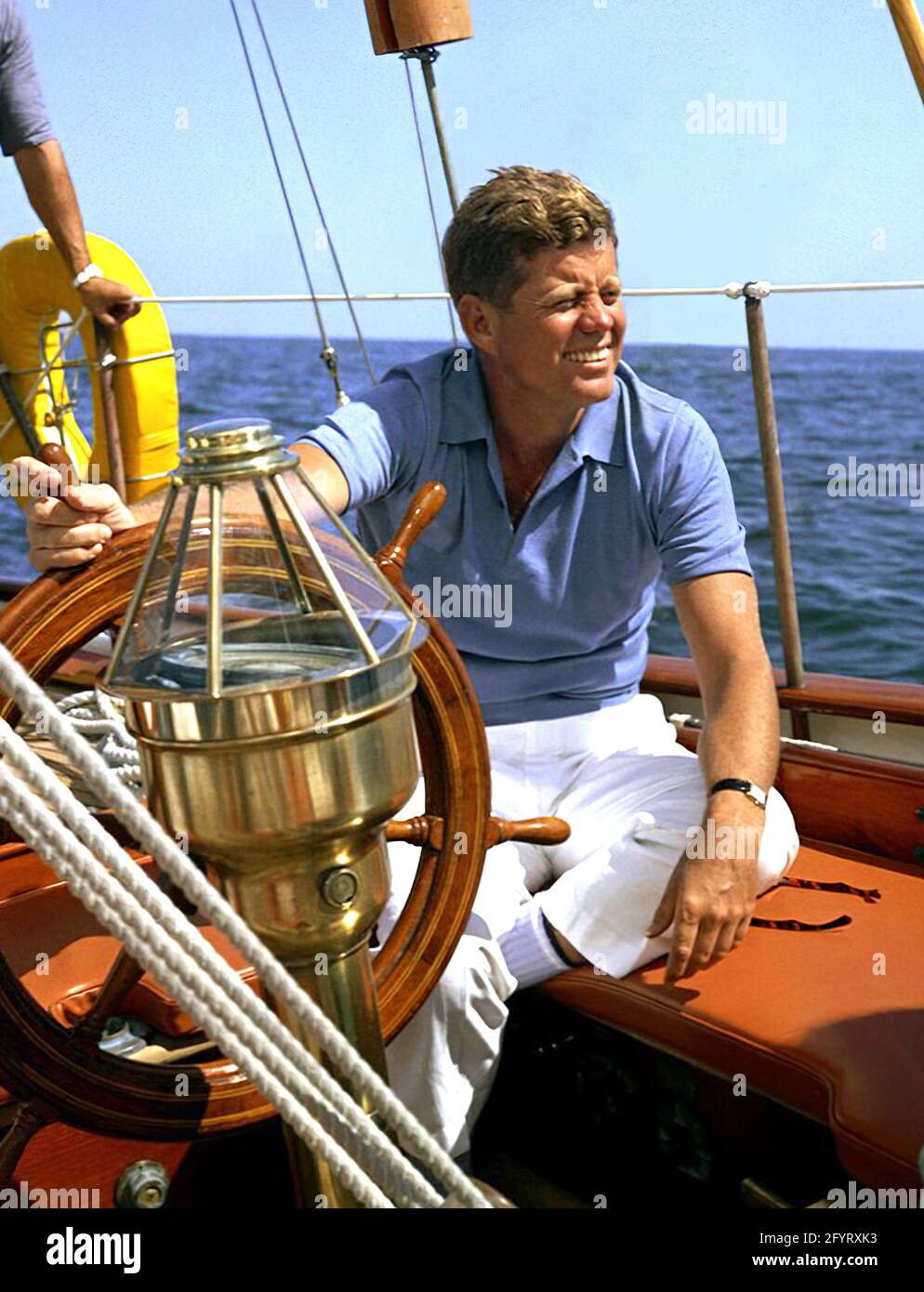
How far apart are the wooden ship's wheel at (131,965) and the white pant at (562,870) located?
5.3 inches

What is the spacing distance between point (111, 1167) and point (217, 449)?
101 centimetres

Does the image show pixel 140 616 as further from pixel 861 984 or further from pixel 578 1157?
pixel 578 1157

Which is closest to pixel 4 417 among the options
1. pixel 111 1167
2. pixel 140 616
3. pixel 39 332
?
pixel 39 332

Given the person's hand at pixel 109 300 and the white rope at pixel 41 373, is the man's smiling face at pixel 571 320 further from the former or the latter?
the white rope at pixel 41 373

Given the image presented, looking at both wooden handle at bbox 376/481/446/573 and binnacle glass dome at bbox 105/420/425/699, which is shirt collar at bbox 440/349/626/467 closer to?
wooden handle at bbox 376/481/446/573

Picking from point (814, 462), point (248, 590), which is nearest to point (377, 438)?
point (248, 590)

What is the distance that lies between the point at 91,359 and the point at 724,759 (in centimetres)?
258

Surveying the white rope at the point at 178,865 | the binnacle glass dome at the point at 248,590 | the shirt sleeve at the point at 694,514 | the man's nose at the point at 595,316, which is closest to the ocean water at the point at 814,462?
the shirt sleeve at the point at 694,514

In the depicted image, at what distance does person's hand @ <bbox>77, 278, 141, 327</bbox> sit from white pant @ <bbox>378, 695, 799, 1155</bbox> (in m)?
1.95

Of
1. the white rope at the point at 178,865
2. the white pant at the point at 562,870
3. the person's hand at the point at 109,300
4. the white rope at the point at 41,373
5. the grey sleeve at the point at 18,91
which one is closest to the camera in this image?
the white rope at the point at 178,865

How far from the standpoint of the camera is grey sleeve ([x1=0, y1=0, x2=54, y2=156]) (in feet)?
10.3

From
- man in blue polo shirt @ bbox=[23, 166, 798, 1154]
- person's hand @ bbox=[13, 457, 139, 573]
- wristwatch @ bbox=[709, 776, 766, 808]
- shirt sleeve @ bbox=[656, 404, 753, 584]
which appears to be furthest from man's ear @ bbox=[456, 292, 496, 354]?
person's hand @ bbox=[13, 457, 139, 573]

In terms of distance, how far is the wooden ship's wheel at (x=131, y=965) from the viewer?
1280mm

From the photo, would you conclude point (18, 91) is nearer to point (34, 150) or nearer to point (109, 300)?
point (34, 150)
